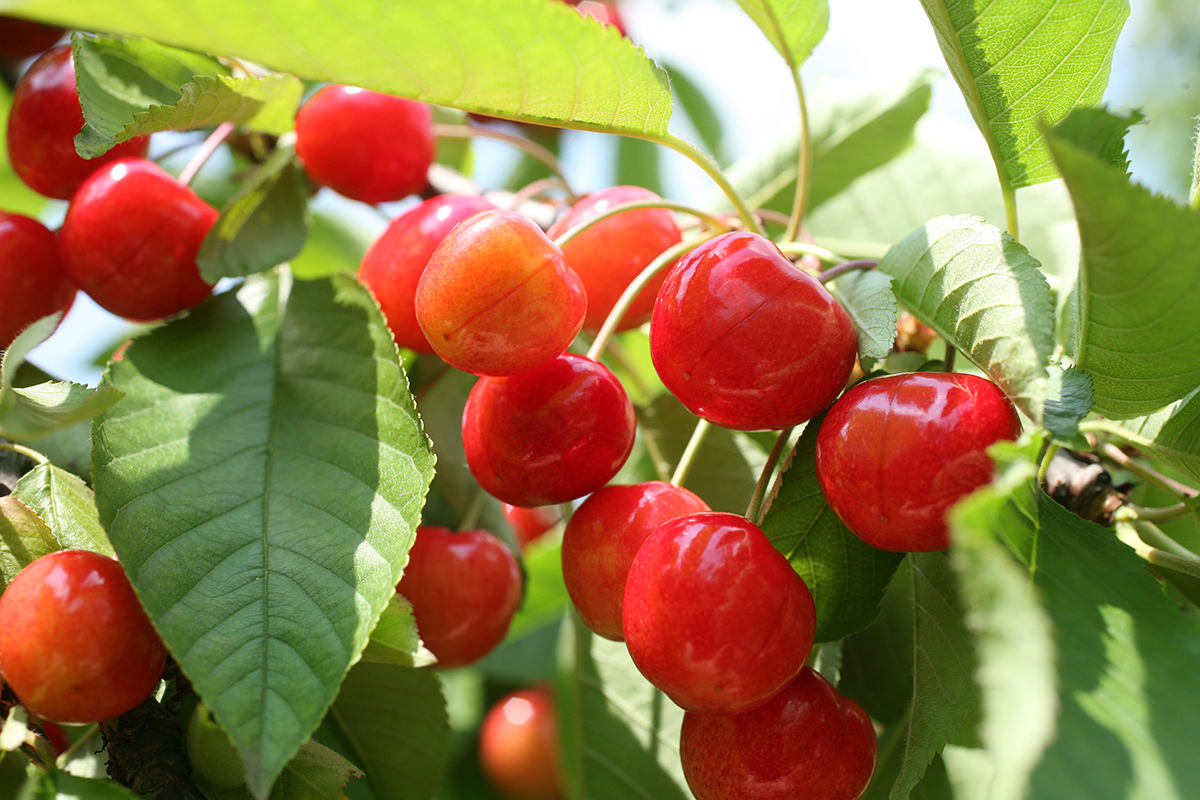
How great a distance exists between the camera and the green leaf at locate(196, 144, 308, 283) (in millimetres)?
978

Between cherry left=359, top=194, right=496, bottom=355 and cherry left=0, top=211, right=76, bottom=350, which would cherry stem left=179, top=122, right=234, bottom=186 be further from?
cherry left=359, top=194, right=496, bottom=355

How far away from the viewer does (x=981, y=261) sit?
27.3 inches

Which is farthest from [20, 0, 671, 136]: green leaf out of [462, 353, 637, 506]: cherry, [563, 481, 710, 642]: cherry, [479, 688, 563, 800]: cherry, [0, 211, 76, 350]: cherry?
[479, 688, 563, 800]: cherry

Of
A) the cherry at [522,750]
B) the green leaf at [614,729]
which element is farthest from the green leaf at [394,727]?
the cherry at [522,750]

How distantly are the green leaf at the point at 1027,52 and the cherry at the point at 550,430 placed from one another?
1.40 feet

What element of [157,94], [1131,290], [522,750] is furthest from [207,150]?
[522,750]

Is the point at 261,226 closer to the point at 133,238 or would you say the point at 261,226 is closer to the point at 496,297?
the point at 133,238

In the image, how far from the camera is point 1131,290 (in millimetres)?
597

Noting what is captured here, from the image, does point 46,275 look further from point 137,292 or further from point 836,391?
point 836,391

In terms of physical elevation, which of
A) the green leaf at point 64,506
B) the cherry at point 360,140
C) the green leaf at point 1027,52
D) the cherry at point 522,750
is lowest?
the cherry at point 522,750

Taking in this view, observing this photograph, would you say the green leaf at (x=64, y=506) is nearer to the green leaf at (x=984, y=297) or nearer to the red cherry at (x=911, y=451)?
the red cherry at (x=911, y=451)

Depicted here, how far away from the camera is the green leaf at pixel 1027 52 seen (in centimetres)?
73

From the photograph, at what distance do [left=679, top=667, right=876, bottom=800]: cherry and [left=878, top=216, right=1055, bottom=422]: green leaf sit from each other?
1.04ft

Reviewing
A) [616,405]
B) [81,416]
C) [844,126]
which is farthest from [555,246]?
[844,126]
